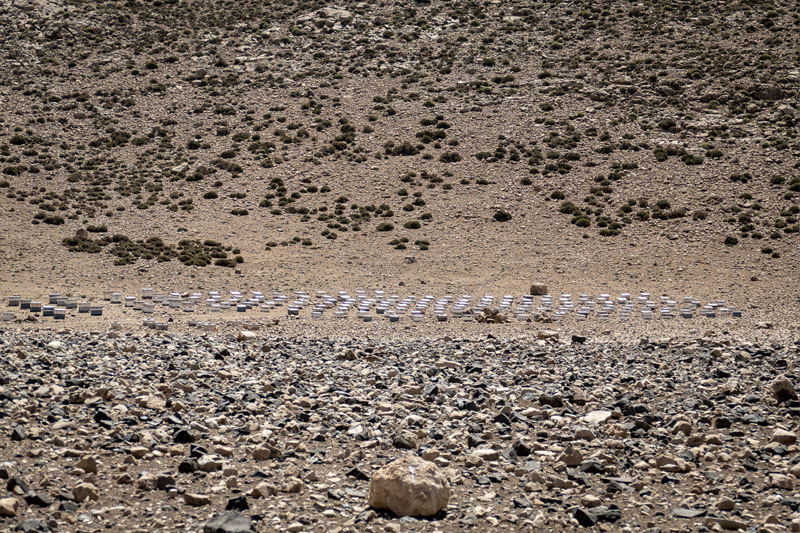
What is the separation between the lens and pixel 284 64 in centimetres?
5925

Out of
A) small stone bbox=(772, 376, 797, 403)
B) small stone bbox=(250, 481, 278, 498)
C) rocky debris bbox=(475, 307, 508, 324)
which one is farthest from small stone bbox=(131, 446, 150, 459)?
rocky debris bbox=(475, 307, 508, 324)

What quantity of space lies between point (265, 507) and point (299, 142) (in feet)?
139

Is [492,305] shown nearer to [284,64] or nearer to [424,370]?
[424,370]

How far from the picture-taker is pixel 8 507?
8844 millimetres

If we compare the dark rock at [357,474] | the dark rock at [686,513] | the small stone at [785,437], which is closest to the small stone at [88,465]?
the dark rock at [357,474]

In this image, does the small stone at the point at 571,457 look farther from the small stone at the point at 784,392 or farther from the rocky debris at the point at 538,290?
the rocky debris at the point at 538,290

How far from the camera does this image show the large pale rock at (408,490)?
30.3 feet

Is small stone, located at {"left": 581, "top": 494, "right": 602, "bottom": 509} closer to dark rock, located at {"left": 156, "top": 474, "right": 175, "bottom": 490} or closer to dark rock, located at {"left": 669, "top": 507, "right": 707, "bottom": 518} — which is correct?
dark rock, located at {"left": 669, "top": 507, "right": 707, "bottom": 518}

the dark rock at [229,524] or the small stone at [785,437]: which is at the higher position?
the dark rock at [229,524]

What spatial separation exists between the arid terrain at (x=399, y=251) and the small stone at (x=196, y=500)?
139 mm

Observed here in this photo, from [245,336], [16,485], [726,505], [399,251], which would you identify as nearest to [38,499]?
[16,485]

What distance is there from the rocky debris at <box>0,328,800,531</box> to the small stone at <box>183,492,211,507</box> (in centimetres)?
2

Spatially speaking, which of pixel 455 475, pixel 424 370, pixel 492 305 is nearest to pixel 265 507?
pixel 455 475

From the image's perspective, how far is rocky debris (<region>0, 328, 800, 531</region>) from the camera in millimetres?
9453
